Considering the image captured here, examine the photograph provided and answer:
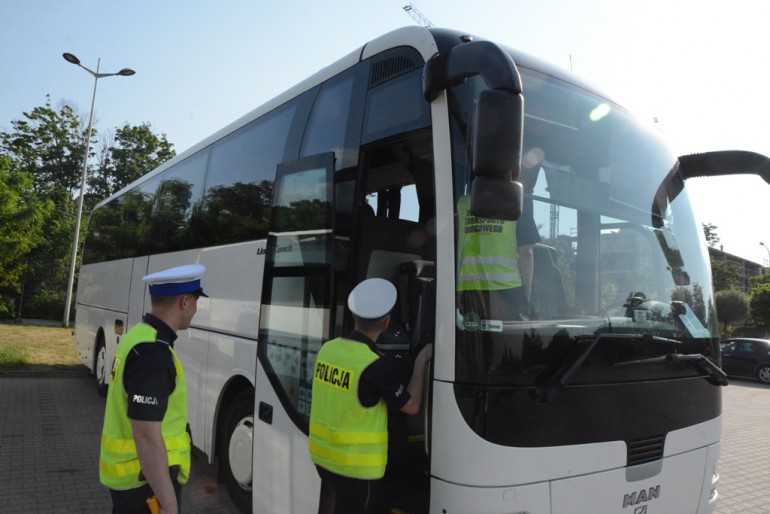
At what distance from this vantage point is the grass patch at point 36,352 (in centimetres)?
1234

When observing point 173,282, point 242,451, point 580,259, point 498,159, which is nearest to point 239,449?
point 242,451

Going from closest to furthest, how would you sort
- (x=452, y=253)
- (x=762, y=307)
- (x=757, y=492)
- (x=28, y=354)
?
(x=452, y=253), (x=757, y=492), (x=28, y=354), (x=762, y=307)

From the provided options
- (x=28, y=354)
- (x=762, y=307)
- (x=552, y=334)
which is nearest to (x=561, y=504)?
(x=552, y=334)

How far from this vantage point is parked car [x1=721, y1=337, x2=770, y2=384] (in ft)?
64.2

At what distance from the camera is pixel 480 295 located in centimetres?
276

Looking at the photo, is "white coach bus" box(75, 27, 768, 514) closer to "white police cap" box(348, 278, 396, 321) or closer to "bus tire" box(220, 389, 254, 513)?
"bus tire" box(220, 389, 254, 513)

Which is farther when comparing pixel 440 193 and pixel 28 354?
pixel 28 354

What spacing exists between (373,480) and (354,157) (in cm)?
201

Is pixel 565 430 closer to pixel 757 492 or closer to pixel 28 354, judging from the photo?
pixel 757 492

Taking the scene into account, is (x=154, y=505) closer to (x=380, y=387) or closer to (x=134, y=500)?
(x=134, y=500)

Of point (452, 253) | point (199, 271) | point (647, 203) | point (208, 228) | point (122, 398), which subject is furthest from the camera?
point (208, 228)

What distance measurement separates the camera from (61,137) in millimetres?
39344

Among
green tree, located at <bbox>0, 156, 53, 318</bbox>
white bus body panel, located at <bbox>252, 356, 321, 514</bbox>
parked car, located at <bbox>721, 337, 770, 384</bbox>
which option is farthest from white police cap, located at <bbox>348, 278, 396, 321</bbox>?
green tree, located at <bbox>0, 156, 53, 318</bbox>

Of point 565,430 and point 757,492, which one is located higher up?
point 565,430
